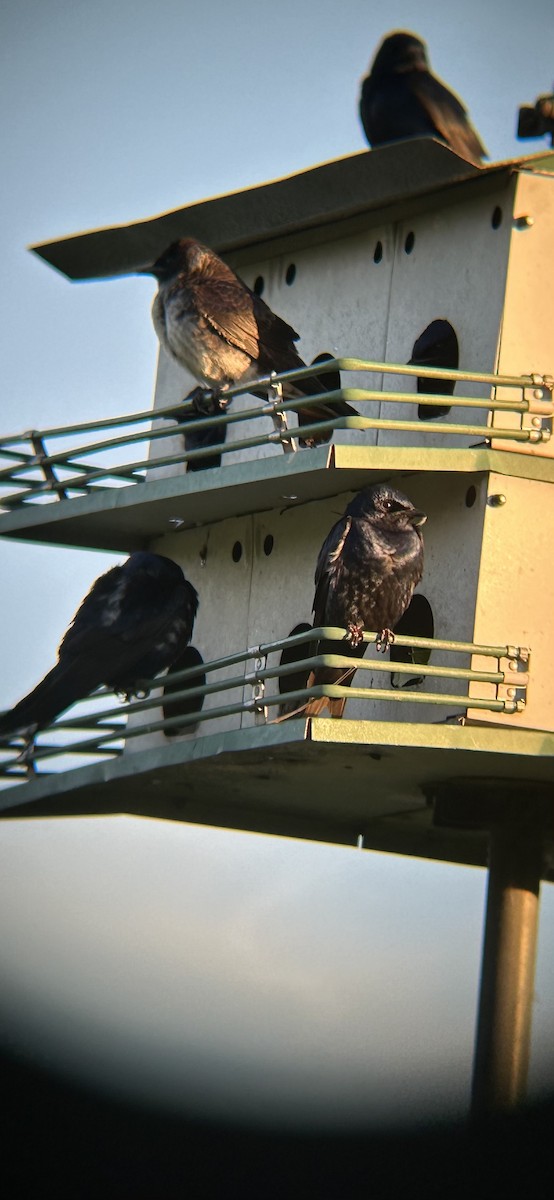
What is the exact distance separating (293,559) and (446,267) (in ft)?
4.50

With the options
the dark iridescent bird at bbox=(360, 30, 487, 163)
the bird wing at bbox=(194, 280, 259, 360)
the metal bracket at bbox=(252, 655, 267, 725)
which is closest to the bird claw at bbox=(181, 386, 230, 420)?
the bird wing at bbox=(194, 280, 259, 360)

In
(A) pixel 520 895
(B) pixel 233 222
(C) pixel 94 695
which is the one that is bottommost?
(A) pixel 520 895

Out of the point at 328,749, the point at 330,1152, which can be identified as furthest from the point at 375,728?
the point at 330,1152

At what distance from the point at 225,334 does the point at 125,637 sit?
141 centimetres

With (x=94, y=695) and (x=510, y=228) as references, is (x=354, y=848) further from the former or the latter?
(x=510, y=228)

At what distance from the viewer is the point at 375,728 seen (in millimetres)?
7016

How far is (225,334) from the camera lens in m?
8.86

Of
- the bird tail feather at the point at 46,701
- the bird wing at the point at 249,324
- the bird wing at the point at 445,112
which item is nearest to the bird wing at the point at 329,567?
the bird wing at the point at 249,324

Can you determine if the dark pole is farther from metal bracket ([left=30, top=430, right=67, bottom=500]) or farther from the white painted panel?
metal bracket ([left=30, top=430, right=67, bottom=500])

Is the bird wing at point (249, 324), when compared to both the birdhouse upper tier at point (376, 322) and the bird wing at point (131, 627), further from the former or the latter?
the bird wing at point (131, 627)

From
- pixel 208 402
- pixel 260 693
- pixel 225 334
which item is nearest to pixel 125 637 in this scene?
pixel 208 402

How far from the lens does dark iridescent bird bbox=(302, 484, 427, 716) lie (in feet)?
25.0

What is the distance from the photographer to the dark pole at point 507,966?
804cm

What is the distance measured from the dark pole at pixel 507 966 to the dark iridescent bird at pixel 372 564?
1267 mm
